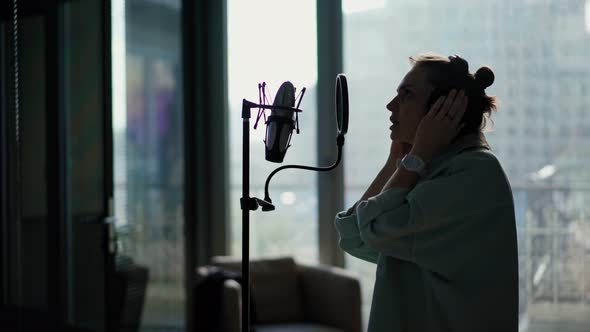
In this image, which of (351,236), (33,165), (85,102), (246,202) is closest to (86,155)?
(85,102)

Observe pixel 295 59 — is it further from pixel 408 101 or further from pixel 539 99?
pixel 408 101

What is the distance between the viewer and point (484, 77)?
50.5 inches

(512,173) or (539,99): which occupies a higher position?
(539,99)

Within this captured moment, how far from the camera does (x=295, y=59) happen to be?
11.5ft

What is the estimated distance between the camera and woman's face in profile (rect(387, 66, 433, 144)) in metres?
1.31

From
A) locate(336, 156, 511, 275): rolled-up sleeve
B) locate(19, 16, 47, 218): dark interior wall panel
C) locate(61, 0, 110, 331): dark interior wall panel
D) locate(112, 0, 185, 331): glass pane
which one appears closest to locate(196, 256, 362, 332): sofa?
locate(112, 0, 185, 331): glass pane

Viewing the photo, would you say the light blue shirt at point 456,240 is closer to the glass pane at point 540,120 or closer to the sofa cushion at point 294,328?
the sofa cushion at point 294,328

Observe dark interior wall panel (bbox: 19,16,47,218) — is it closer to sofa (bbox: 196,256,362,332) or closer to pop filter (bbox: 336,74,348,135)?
sofa (bbox: 196,256,362,332)

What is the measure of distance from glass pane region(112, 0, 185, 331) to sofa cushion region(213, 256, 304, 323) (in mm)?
477

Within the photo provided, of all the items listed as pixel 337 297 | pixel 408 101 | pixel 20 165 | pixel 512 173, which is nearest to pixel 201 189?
pixel 337 297

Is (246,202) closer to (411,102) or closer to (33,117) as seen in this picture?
(411,102)

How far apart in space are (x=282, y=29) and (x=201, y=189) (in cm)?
113

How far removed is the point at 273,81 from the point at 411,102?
2.11 m

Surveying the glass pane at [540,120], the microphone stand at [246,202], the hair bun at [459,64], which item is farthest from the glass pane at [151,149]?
the hair bun at [459,64]
